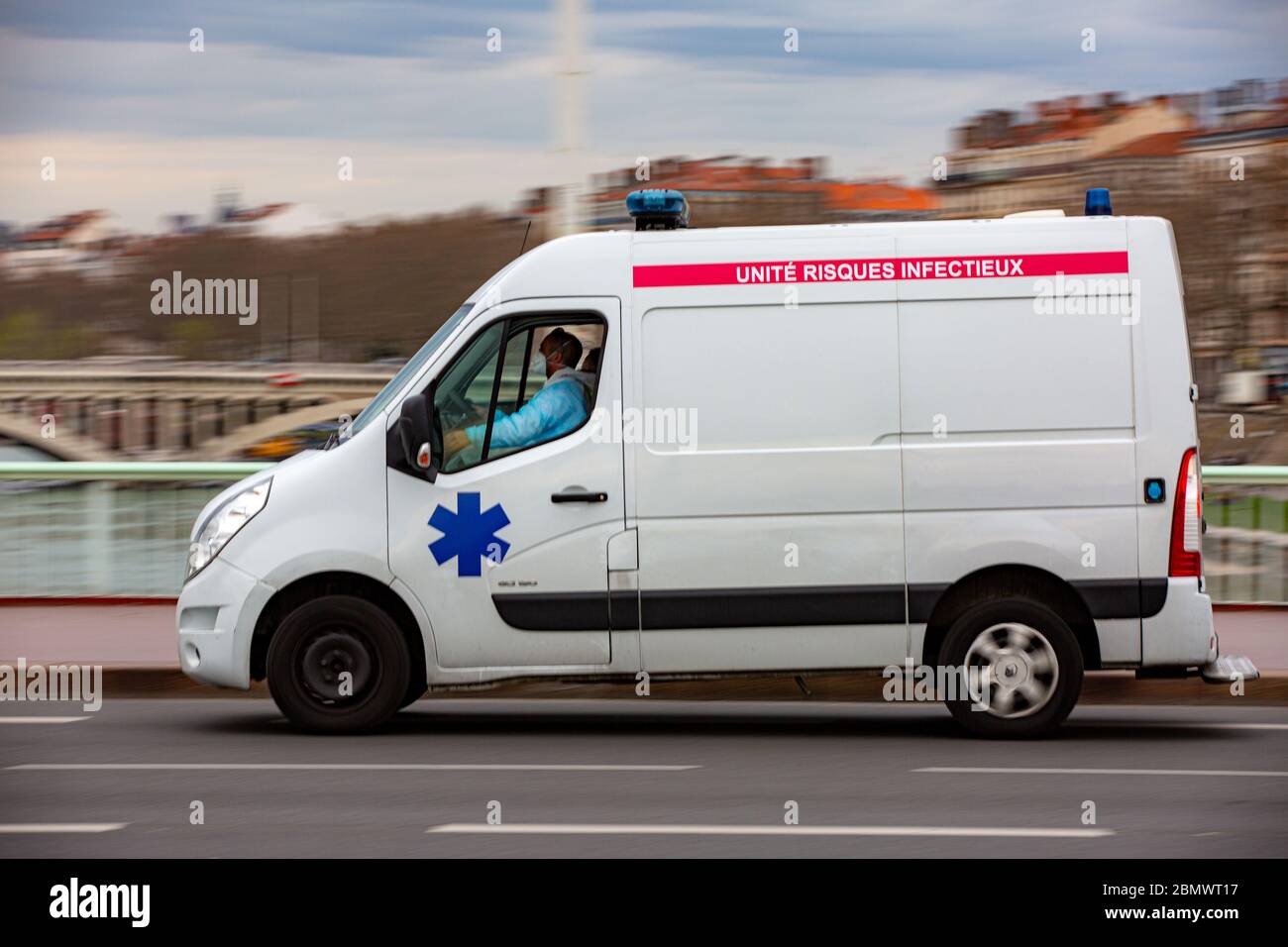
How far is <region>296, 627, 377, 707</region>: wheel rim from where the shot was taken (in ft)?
25.1

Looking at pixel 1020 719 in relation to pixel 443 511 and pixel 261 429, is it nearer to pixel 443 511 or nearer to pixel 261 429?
pixel 443 511

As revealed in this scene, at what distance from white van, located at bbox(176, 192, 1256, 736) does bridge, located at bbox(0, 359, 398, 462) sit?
51281 mm

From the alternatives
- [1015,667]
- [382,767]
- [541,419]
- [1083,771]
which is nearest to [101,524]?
[541,419]

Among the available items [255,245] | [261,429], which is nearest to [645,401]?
[261,429]

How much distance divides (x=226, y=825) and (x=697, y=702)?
3.75 meters

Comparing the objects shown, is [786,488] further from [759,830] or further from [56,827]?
[56,827]

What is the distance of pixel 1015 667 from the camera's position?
761cm

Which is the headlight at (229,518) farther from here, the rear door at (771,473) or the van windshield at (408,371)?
the rear door at (771,473)

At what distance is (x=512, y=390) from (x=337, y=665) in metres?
1.44

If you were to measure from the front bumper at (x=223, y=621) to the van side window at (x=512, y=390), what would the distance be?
103 cm

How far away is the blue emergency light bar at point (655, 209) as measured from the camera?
25.7 ft
